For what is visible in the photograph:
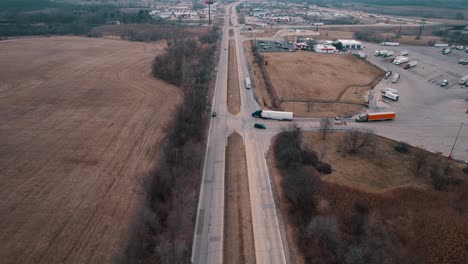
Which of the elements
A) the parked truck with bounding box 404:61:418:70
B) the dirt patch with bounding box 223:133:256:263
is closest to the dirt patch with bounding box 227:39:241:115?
the dirt patch with bounding box 223:133:256:263

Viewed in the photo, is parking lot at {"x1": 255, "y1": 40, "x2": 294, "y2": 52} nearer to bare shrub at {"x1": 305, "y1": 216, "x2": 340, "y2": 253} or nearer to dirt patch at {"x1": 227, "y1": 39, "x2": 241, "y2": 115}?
dirt patch at {"x1": 227, "y1": 39, "x2": 241, "y2": 115}

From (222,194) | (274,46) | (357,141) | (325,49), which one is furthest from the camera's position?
(274,46)

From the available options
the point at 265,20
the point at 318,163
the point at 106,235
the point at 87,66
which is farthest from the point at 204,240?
the point at 265,20

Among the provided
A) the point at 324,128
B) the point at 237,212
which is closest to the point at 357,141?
the point at 324,128

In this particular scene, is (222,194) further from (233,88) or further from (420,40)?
(420,40)

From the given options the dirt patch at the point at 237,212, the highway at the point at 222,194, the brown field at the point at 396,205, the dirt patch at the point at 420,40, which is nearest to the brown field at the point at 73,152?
the highway at the point at 222,194

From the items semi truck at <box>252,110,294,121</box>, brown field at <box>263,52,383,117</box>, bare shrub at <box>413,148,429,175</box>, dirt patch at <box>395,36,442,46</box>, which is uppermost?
dirt patch at <box>395,36,442,46</box>
